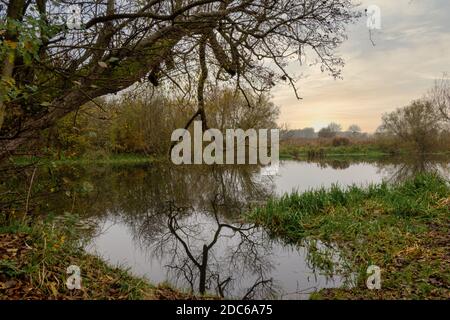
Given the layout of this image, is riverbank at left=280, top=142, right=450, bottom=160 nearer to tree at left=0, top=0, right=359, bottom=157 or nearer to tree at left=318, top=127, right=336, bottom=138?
tree at left=318, top=127, right=336, bottom=138

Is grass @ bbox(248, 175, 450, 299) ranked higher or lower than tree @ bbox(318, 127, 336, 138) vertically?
lower

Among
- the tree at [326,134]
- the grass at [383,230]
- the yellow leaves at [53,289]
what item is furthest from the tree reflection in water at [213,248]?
the tree at [326,134]

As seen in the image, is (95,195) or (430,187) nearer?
(430,187)

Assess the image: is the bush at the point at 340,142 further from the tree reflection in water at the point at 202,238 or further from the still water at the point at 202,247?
the still water at the point at 202,247

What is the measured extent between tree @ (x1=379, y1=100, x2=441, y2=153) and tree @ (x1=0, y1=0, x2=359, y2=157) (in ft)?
102

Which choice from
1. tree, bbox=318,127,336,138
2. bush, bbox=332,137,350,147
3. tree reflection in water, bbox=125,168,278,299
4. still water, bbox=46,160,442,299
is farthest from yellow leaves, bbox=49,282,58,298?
tree, bbox=318,127,336,138

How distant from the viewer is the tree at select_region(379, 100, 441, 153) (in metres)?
34.2

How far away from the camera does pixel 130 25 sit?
545 centimetres

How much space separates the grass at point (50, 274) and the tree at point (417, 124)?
115 feet

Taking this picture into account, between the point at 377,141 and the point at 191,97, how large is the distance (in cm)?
3514

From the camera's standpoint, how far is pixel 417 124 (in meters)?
35.0

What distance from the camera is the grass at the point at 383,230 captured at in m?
4.18
